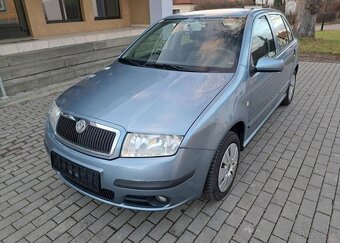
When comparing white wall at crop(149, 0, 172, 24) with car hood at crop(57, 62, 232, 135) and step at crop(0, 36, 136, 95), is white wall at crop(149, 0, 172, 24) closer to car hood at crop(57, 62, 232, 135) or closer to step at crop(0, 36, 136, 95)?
step at crop(0, 36, 136, 95)

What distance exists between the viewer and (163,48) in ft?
10.5

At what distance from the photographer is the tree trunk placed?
1255 centimetres

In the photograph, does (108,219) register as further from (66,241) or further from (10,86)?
(10,86)

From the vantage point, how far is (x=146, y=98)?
2334 millimetres

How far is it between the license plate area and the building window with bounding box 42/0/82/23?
21.8 feet

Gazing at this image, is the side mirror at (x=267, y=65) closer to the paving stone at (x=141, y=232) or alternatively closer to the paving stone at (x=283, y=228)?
the paving stone at (x=283, y=228)

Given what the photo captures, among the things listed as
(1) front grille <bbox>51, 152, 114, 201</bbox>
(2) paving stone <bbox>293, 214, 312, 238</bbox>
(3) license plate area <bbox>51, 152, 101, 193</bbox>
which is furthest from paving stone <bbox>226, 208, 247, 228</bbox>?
(3) license plate area <bbox>51, 152, 101, 193</bbox>

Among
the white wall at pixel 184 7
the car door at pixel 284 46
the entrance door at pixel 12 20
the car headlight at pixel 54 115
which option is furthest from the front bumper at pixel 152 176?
the white wall at pixel 184 7

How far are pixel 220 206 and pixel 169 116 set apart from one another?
1.06 metres

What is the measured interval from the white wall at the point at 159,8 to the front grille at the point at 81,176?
8149mm

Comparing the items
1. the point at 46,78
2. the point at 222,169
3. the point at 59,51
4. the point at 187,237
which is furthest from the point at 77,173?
the point at 59,51

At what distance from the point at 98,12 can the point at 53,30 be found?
2033mm

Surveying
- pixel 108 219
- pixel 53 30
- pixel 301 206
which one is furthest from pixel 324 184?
pixel 53 30

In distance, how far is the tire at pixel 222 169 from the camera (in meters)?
2.32
